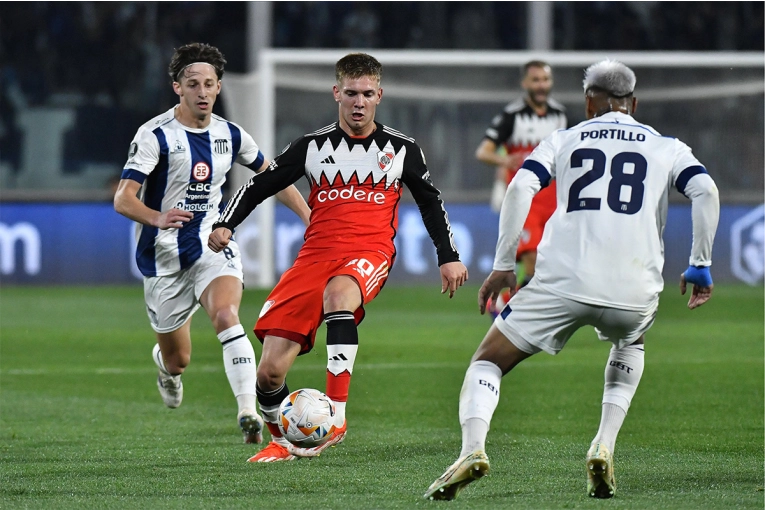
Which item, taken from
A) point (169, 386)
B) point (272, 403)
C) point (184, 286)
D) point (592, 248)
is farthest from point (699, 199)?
point (169, 386)

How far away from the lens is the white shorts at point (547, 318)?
4875mm

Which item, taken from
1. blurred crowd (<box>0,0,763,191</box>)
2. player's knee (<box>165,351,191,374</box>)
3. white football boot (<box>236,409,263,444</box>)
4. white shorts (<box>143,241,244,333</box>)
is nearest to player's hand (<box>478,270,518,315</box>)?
white football boot (<box>236,409,263,444</box>)

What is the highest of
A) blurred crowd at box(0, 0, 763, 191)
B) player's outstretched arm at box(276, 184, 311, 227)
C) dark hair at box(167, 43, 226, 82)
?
blurred crowd at box(0, 0, 763, 191)

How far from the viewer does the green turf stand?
5062 millimetres

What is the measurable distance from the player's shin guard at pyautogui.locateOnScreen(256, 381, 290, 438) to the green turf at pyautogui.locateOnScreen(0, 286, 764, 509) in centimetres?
17

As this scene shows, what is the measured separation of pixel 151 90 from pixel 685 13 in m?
9.39

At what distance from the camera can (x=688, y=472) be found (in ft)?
18.1

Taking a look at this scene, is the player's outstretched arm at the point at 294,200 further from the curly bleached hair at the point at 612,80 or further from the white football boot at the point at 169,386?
the curly bleached hair at the point at 612,80

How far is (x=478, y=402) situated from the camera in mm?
4828

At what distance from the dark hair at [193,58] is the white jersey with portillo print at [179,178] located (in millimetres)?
287

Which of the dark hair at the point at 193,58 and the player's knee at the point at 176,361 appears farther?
the player's knee at the point at 176,361

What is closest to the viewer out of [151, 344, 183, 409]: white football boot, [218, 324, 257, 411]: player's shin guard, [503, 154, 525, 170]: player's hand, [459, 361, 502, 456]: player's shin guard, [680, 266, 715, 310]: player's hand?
[459, 361, 502, 456]: player's shin guard

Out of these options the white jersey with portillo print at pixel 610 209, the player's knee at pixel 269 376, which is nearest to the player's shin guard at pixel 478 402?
the white jersey with portillo print at pixel 610 209

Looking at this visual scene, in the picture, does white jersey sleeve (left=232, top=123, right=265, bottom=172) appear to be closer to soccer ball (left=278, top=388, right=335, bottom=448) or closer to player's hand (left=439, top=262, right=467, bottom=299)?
player's hand (left=439, top=262, right=467, bottom=299)
